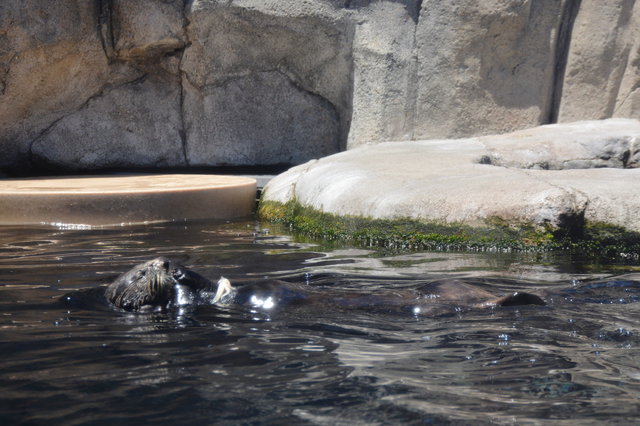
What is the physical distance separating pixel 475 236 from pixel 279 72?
16.9 feet

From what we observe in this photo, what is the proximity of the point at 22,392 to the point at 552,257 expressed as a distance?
12.4 feet

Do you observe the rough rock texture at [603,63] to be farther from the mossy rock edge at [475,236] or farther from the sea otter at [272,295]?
the sea otter at [272,295]

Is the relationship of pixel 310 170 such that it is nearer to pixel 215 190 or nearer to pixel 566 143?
pixel 215 190

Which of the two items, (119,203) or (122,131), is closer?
(119,203)

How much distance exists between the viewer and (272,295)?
394 cm

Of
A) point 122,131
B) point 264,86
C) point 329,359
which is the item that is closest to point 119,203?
point 122,131

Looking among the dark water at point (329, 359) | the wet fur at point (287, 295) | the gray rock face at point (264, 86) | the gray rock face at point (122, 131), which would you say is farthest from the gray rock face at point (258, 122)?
the wet fur at point (287, 295)

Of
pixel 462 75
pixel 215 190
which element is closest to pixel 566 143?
pixel 462 75

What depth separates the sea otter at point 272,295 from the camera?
3767mm

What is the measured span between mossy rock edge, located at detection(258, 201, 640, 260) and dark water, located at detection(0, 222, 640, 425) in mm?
801

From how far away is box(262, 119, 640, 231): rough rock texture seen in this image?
5699 millimetres

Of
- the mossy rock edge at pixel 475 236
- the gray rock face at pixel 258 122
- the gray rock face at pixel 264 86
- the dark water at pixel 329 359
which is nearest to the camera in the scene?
the dark water at pixel 329 359

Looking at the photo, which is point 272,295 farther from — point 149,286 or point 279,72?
point 279,72

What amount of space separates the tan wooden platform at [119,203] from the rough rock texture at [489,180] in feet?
1.70
